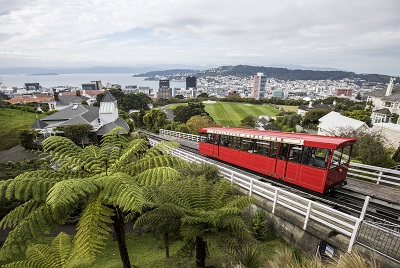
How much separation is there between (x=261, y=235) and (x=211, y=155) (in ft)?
27.8

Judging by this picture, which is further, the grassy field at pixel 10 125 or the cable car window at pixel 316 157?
the grassy field at pixel 10 125

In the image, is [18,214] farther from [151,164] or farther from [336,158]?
[336,158]

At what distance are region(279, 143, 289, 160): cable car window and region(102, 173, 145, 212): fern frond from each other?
7806 mm

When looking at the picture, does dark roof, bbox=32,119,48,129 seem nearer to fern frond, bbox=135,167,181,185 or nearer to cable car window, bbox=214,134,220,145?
cable car window, bbox=214,134,220,145

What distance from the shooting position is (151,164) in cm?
512

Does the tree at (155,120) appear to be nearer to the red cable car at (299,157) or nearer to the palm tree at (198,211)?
the red cable car at (299,157)

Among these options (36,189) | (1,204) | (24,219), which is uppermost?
(36,189)

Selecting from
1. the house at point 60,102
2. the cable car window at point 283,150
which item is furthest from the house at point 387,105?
the house at point 60,102

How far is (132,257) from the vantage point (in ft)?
26.6

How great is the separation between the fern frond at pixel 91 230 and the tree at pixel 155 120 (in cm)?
3306

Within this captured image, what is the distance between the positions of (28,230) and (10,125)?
4660 cm

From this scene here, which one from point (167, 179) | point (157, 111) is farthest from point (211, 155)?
point (157, 111)

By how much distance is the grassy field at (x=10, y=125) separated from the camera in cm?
3164

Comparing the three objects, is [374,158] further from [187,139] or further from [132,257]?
[187,139]
